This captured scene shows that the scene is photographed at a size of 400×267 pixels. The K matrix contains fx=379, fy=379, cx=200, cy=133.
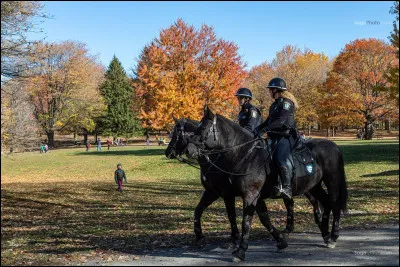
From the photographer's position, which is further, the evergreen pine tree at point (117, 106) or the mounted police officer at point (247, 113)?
the evergreen pine tree at point (117, 106)

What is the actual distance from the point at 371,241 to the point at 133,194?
1360cm

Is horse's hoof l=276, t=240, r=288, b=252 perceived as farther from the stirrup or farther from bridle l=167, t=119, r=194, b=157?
bridle l=167, t=119, r=194, b=157

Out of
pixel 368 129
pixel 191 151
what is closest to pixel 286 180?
pixel 191 151

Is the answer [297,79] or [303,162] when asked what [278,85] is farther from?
[297,79]

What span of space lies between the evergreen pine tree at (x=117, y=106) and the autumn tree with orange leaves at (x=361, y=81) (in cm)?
3181

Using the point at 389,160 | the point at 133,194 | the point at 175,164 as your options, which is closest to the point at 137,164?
the point at 175,164

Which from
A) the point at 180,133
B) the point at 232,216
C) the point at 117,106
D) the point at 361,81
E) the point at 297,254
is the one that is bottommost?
the point at 297,254

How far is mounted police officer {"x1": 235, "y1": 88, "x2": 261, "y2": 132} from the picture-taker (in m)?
8.96

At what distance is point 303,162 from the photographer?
308 inches

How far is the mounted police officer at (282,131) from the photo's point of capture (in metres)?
7.35

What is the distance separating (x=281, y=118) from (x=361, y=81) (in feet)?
127

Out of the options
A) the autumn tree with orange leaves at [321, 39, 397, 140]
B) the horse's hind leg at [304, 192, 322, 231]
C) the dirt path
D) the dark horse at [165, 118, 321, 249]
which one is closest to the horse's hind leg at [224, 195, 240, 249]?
the dark horse at [165, 118, 321, 249]

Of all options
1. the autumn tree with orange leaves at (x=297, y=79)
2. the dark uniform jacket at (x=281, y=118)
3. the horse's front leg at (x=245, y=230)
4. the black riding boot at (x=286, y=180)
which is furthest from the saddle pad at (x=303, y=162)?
the autumn tree with orange leaves at (x=297, y=79)

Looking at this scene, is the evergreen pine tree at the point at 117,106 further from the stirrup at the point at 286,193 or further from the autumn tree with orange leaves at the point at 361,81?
the stirrup at the point at 286,193
